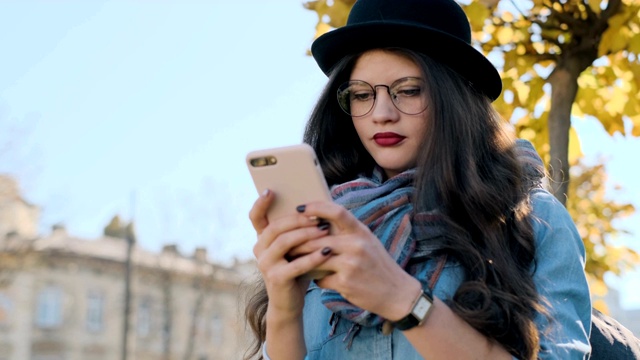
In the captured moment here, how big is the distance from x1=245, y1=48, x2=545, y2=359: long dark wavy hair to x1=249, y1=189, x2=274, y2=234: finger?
1.33 feet

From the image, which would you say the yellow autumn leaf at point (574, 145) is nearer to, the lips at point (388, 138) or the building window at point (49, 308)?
the lips at point (388, 138)

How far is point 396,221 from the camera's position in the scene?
2.08 metres

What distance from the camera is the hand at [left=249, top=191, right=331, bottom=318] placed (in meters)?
1.73

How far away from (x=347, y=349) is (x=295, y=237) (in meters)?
0.48

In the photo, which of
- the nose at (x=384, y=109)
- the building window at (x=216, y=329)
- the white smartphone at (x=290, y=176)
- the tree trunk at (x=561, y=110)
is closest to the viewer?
the white smartphone at (x=290, y=176)

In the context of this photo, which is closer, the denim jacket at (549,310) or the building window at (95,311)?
the denim jacket at (549,310)

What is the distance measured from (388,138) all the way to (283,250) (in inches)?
22.9

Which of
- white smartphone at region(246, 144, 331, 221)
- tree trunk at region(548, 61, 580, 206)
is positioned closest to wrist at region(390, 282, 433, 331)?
white smartphone at region(246, 144, 331, 221)

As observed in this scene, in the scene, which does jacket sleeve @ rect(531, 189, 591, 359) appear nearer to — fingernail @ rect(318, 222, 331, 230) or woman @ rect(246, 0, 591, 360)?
woman @ rect(246, 0, 591, 360)

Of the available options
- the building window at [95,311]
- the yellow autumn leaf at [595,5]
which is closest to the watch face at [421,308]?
the yellow autumn leaf at [595,5]

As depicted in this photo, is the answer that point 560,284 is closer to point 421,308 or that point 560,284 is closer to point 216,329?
point 421,308

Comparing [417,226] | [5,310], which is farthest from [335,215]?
[5,310]

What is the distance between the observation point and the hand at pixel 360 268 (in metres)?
1.69

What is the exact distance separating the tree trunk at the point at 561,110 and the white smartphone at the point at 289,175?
215cm
